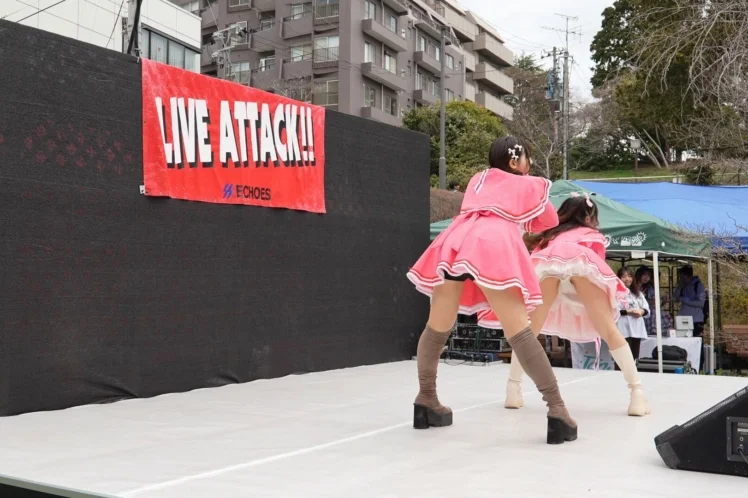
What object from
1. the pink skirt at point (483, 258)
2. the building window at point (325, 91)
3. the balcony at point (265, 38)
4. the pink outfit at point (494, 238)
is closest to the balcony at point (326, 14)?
the balcony at point (265, 38)

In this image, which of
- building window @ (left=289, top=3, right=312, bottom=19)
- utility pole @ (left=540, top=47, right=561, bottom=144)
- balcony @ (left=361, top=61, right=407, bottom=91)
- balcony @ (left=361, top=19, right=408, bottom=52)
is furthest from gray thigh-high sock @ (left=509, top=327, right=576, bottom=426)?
building window @ (left=289, top=3, right=312, bottom=19)

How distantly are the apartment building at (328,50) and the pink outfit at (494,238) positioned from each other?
31.5 metres

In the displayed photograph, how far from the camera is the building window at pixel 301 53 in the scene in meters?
38.5

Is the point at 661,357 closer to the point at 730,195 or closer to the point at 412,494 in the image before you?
the point at 730,195

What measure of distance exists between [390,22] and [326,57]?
560 cm

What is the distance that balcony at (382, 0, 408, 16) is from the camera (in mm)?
41531

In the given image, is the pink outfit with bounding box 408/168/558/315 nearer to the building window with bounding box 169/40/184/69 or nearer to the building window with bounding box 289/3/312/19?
the building window with bounding box 169/40/184/69

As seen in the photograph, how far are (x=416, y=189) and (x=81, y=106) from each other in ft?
15.4

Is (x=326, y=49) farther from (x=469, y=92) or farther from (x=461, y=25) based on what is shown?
(x=461, y=25)

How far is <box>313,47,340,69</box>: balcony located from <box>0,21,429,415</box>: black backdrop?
3026 centimetres

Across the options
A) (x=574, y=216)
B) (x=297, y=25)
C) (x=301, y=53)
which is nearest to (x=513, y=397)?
(x=574, y=216)

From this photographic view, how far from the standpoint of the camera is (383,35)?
40125 millimetres

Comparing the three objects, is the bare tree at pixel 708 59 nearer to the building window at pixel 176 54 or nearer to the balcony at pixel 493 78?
the building window at pixel 176 54

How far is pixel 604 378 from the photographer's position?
7.96 m
